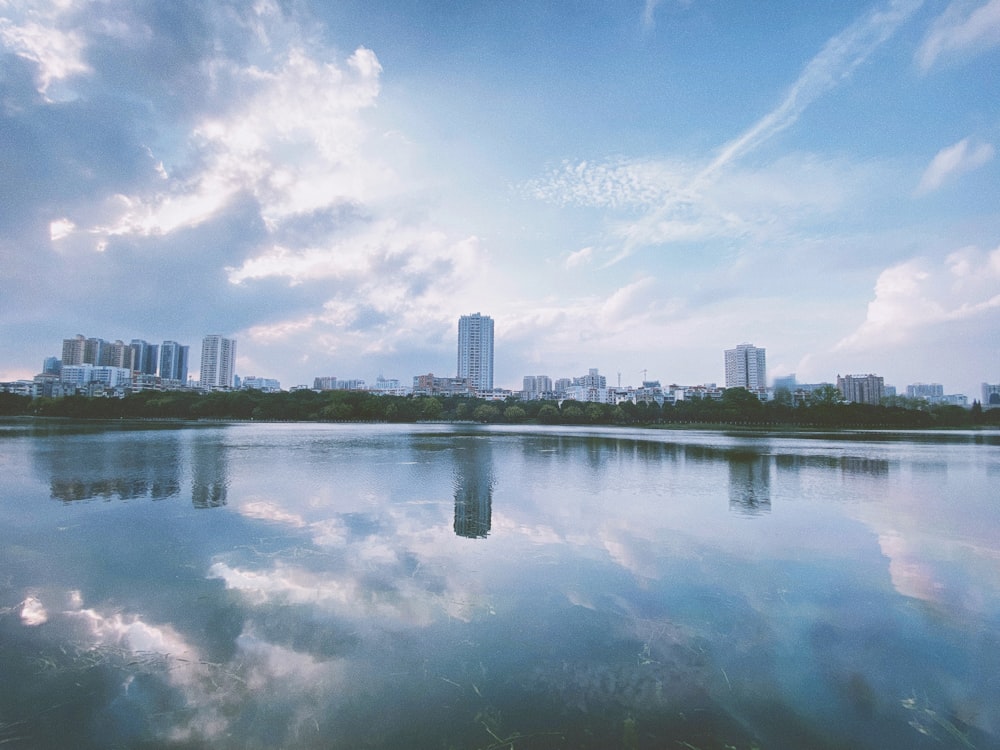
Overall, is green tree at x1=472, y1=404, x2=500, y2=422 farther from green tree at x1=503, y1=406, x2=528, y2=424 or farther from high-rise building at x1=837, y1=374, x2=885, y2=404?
high-rise building at x1=837, y1=374, x2=885, y2=404

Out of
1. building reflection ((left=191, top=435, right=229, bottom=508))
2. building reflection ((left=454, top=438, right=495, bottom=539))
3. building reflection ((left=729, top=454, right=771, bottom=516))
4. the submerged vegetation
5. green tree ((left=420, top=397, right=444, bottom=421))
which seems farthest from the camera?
green tree ((left=420, top=397, right=444, bottom=421))

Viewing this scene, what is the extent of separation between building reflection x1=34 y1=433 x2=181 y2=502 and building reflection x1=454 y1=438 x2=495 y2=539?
9.58 m

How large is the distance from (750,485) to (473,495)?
11.4 m

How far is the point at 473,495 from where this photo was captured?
17469mm

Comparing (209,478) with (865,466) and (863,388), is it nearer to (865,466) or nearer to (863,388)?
(865,466)

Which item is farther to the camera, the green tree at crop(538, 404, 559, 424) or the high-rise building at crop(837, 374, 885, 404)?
the high-rise building at crop(837, 374, 885, 404)

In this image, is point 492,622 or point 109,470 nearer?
point 492,622

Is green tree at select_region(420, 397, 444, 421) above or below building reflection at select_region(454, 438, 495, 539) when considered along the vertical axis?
above

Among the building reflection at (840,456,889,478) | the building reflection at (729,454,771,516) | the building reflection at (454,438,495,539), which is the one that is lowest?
the building reflection at (454,438,495,539)

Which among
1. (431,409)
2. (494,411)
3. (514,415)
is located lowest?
(514,415)

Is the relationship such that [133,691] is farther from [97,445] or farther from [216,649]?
[97,445]

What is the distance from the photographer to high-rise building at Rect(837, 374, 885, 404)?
182375 millimetres

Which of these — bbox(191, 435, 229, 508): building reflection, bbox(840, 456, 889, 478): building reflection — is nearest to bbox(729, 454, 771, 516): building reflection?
bbox(840, 456, 889, 478): building reflection

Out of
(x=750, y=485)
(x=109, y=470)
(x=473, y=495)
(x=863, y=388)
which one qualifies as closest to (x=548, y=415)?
(x=750, y=485)
